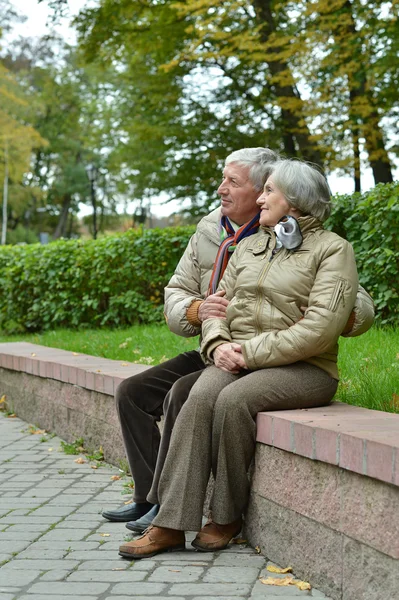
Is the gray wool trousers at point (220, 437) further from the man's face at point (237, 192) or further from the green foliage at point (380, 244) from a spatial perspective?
the green foliage at point (380, 244)

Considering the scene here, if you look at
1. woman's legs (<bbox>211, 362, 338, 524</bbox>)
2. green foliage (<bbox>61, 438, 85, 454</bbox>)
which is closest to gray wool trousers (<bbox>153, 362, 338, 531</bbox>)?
woman's legs (<bbox>211, 362, 338, 524</bbox>)

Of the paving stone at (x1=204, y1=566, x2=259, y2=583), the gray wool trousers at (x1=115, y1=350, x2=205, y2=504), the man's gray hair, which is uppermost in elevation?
the man's gray hair

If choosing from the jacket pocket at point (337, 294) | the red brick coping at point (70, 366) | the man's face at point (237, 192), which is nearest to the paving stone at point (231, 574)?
the jacket pocket at point (337, 294)

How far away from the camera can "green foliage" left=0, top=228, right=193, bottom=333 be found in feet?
41.4

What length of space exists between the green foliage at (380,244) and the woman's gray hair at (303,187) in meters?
3.55

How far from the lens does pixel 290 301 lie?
4320mm

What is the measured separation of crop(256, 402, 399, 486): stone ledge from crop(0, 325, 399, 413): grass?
0.64 m

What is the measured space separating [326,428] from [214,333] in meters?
1.01

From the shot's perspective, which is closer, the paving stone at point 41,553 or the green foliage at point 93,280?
the paving stone at point 41,553

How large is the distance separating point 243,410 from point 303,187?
1080 millimetres

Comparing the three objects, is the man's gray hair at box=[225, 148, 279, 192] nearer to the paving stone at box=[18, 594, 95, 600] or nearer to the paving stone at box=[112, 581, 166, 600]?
the paving stone at box=[112, 581, 166, 600]

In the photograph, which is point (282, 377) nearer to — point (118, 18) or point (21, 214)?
point (118, 18)

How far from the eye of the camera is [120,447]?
644 cm

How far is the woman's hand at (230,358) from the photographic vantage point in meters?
4.38
